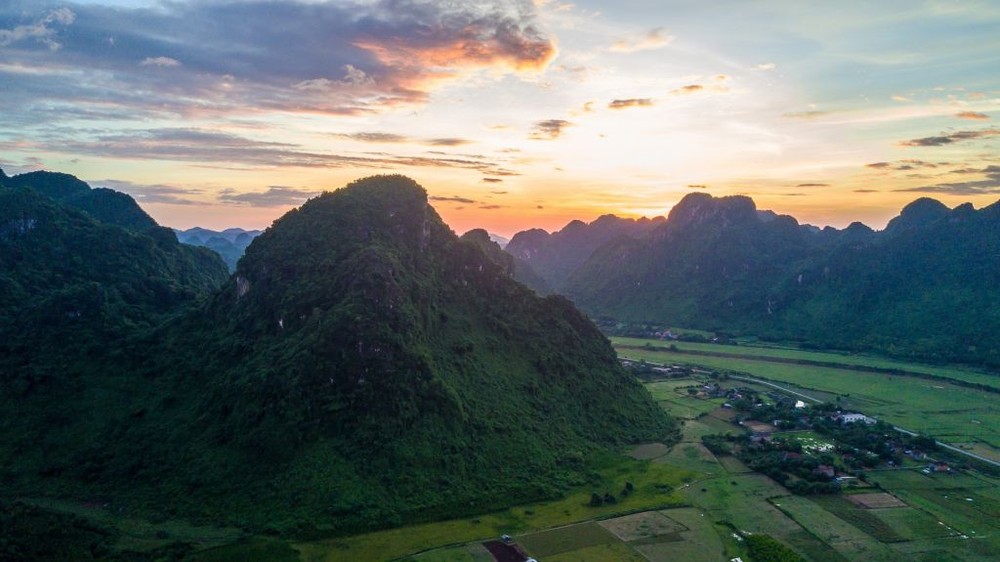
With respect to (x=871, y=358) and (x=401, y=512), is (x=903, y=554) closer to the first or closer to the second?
(x=401, y=512)

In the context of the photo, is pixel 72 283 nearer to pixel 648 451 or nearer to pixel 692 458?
pixel 648 451

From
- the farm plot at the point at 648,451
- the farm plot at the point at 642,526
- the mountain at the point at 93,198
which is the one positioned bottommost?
the farm plot at the point at 642,526

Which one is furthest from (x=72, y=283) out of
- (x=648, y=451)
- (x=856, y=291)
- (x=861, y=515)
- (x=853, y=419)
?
(x=856, y=291)

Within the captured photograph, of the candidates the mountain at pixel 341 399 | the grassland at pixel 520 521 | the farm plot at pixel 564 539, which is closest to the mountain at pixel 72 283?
the mountain at pixel 341 399

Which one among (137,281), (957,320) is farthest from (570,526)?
(957,320)

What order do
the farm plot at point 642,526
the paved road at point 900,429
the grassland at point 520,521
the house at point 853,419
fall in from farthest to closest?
the house at point 853,419, the paved road at point 900,429, the farm plot at point 642,526, the grassland at point 520,521

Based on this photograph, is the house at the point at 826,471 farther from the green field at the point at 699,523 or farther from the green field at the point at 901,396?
the green field at the point at 901,396
